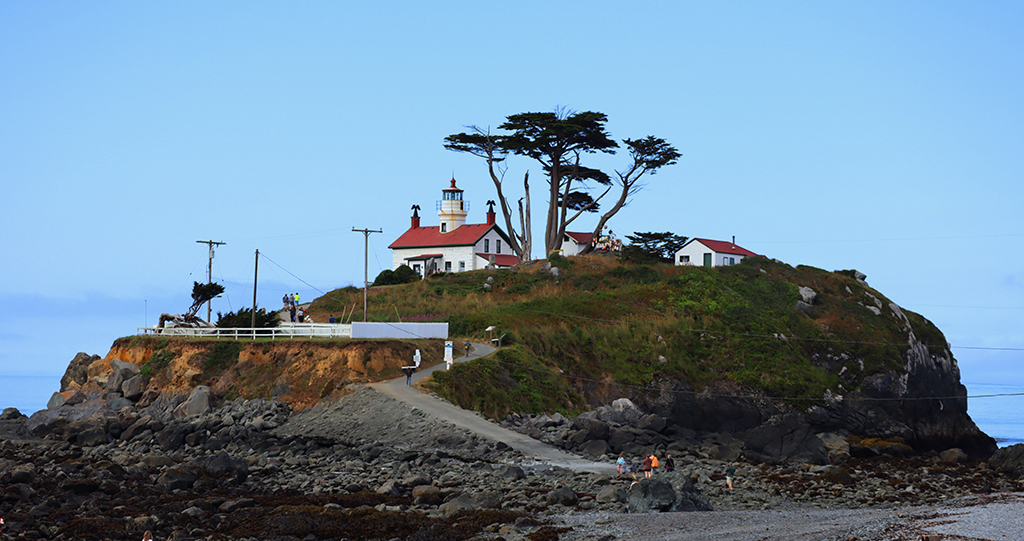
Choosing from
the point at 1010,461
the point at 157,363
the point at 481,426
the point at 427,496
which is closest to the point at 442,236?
the point at 157,363

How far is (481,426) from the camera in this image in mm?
34688

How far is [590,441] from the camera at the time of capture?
35.1 metres

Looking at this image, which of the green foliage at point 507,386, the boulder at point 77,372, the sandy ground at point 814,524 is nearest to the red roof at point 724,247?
the green foliage at point 507,386

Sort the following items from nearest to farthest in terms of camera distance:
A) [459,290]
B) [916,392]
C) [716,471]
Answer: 1. [716,471]
2. [916,392]
3. [459,290]

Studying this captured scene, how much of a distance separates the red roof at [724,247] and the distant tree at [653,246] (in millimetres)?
1785

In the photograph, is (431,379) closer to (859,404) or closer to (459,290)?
(459,290)

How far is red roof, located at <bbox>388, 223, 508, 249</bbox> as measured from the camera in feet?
243

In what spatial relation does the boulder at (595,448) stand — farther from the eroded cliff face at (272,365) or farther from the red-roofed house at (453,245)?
the red-roofed house at (453,245)

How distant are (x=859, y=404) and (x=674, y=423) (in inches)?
489

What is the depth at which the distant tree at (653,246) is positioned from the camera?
218 feet

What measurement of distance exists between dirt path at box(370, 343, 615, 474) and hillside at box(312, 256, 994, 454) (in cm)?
149

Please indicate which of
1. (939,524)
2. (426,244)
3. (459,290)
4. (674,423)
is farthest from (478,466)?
(426,244)

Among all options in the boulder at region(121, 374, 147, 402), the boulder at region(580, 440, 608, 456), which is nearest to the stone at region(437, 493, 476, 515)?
the boulder at region(580, 440, 608, 456)

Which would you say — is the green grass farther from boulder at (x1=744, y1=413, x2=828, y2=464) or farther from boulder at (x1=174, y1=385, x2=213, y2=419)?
boulder at (x1=174, y1=385, x2=213, y2=419)
